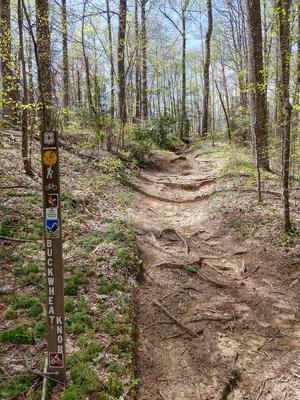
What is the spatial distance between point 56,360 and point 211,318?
2.55m

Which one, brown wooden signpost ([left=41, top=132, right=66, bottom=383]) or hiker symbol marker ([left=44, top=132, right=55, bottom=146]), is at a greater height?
hiker symbol marker ([left=44, top=132, right=55, bottom=146])

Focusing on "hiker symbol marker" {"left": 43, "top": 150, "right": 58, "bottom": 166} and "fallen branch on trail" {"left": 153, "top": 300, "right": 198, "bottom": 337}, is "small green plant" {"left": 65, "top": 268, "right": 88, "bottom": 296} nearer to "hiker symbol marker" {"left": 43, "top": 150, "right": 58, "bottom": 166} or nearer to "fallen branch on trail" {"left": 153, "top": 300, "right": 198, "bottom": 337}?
"fallen branch on trail" {"left": 153, "top": 300, "right": 198, "bottom": 337}

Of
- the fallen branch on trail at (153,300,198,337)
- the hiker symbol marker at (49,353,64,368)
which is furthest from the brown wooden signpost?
the fallen branch on trail at (153,300,198,337)

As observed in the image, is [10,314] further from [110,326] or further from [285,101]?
[285,101]

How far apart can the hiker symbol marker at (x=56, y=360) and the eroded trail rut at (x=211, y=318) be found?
979 millimetres

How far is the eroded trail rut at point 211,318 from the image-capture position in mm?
3711

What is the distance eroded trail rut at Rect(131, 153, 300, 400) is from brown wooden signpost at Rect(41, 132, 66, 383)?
107cm

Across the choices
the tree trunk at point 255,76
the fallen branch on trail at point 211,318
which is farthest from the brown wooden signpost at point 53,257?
the tree trunk at point 255,76

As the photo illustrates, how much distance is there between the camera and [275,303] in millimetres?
5270

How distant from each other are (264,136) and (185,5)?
18392mm

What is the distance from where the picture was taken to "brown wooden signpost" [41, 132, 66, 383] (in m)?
2.75

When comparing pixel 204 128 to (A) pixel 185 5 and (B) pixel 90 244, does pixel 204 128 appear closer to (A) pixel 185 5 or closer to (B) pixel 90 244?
(A) pixel 185 5

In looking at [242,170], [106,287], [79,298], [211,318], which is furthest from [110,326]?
[242,170]

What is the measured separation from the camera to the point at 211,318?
485 cm
